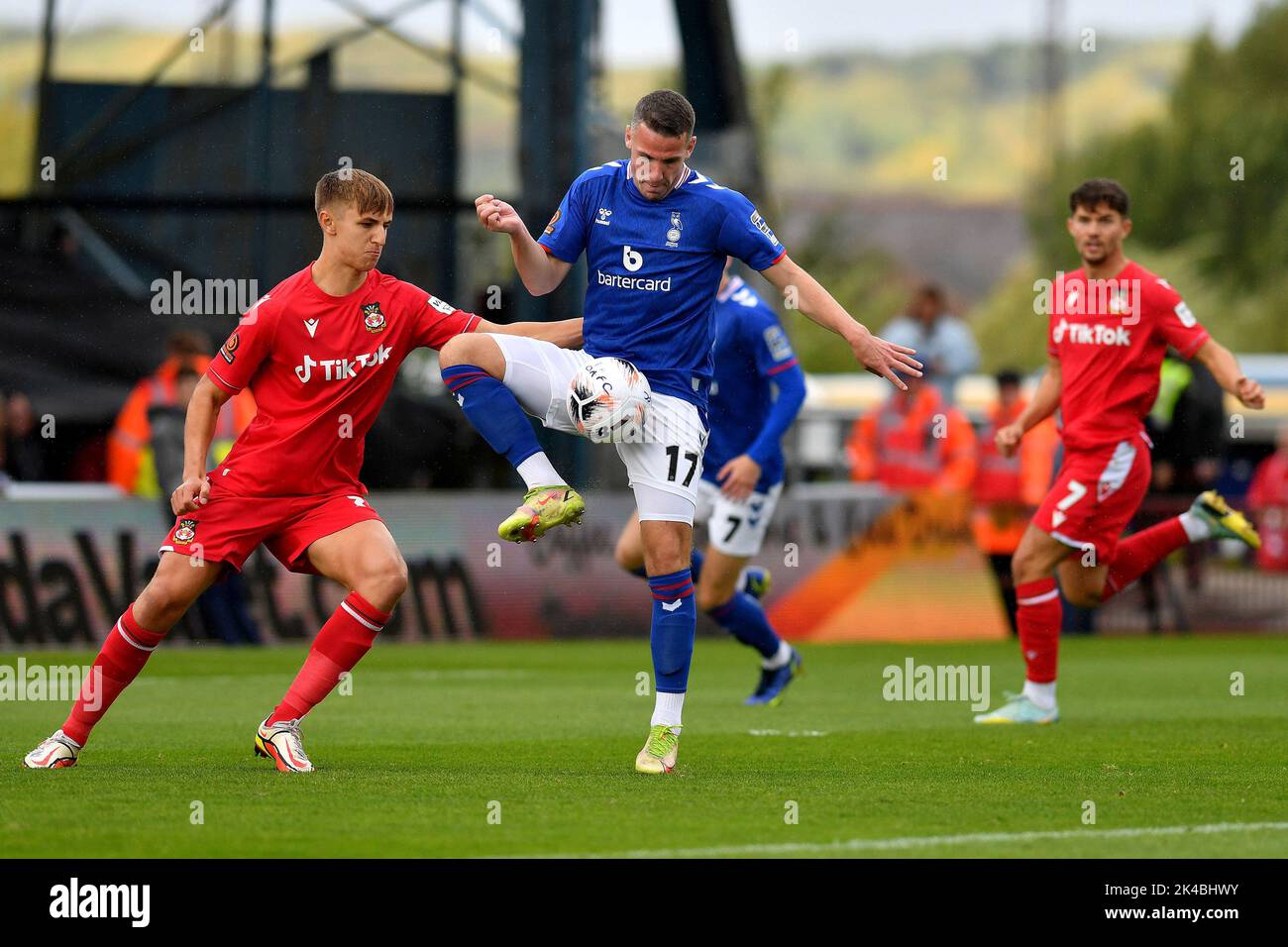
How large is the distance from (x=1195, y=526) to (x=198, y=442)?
5.29 meters

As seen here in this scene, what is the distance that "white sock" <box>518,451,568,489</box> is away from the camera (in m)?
7.11

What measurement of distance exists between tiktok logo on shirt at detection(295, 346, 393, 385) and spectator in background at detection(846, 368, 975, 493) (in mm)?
10270

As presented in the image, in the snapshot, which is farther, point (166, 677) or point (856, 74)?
point (856, 74)

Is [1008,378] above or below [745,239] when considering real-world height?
below

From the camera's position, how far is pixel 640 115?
722cm

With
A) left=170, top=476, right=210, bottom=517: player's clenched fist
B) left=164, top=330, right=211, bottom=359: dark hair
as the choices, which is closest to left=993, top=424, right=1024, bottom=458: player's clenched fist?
left=170, top=476, right=210, bottom=517: player's clenched fist

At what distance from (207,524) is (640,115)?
215 cm

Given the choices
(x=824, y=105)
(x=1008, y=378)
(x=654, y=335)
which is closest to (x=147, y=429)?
(x=1008, y=378)

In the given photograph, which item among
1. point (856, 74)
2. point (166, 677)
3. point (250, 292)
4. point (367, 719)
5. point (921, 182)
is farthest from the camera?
point (856, 74)

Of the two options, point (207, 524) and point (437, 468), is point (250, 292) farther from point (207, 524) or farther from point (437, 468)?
point (207, 524)

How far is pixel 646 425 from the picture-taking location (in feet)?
24.5

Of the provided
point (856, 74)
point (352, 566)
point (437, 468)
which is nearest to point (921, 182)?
point (856, 74)

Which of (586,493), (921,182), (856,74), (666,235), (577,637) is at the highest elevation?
(856,74)

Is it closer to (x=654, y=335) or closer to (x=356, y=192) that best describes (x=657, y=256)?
(x=654, y=335)
